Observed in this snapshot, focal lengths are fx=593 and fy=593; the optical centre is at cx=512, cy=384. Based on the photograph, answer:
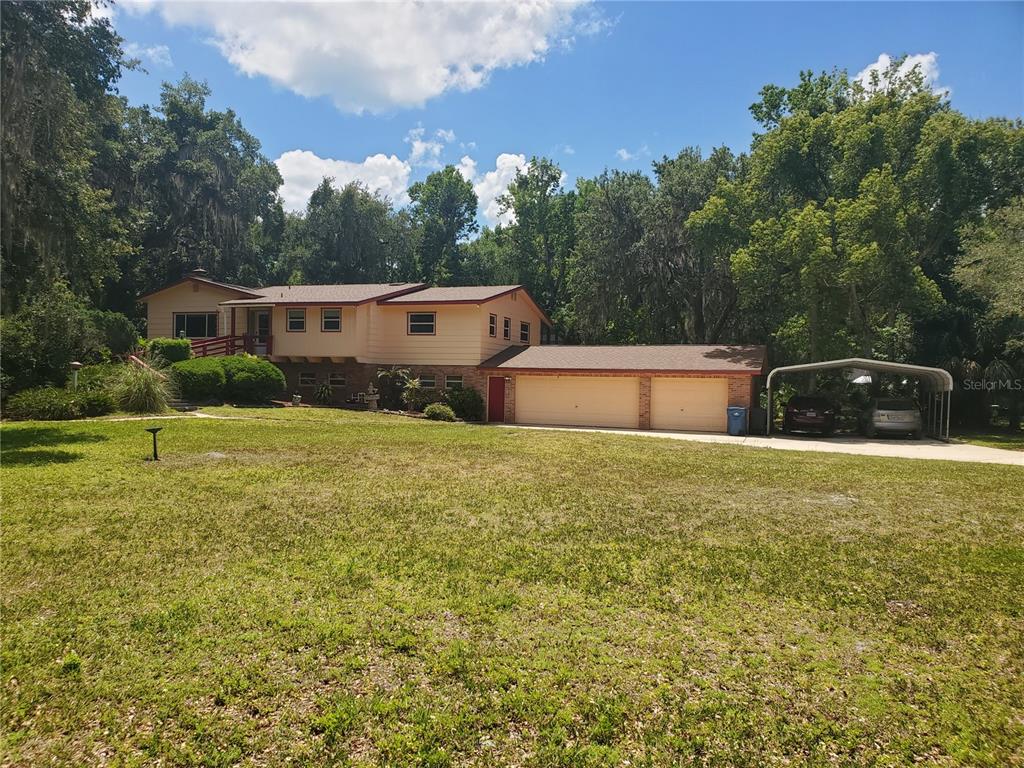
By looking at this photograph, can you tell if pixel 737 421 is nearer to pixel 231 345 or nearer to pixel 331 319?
pixel 331 319

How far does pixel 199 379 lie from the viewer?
2202 cm

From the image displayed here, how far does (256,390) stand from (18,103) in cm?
1291

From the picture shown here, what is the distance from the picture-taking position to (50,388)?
1780 centimetres

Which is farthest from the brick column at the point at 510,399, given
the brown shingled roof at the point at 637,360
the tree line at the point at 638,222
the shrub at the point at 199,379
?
the shrub at the point at 199,379

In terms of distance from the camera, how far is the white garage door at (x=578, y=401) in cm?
2269

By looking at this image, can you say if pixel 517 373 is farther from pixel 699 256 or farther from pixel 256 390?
pixel 699 256

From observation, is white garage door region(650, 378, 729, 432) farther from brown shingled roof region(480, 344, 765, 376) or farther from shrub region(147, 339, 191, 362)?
shrub region(147, 339, 191, 362)

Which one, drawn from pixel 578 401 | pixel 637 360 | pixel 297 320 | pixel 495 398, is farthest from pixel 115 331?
pixel 637 360

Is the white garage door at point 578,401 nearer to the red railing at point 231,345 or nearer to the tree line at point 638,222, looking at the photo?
the tree line at point 638,222

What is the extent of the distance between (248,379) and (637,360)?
15121mm

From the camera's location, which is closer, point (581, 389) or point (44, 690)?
point (44, 690)

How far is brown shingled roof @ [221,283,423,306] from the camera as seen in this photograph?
25609 mm

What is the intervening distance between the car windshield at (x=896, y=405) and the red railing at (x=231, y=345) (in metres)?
24.4

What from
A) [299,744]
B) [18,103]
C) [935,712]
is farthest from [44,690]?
[18,103]
